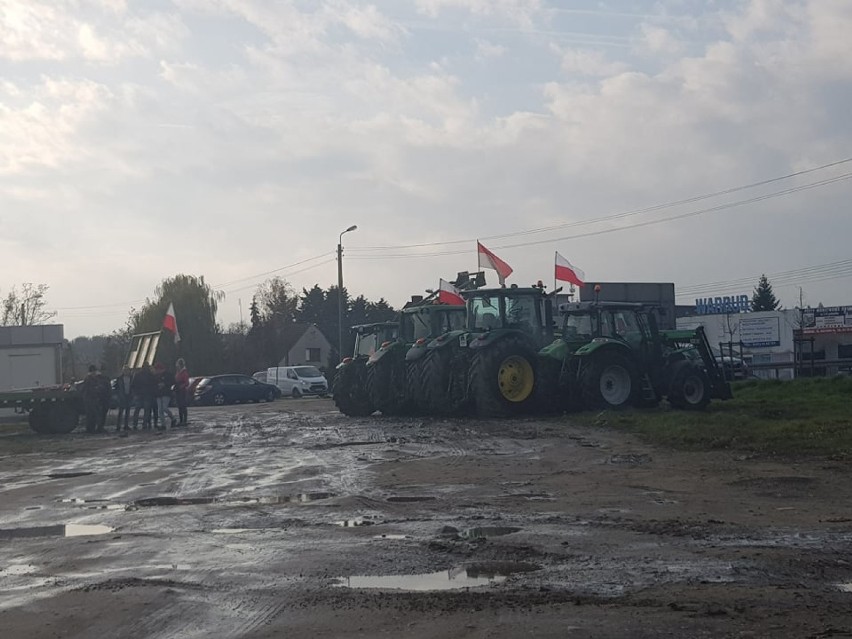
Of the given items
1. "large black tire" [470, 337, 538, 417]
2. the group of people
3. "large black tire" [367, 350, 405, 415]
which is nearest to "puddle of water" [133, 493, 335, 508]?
"large black tire" [470, 337, 538, 417]

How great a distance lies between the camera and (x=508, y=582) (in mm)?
6586

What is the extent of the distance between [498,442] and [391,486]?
4818 mm

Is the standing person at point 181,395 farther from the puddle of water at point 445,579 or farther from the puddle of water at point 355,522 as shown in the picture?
the puddle of water at point 445,579

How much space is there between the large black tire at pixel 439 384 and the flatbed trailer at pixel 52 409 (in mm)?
9216

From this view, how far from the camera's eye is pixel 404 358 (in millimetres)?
24578

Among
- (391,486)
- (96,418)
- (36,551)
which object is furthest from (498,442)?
(96,418)

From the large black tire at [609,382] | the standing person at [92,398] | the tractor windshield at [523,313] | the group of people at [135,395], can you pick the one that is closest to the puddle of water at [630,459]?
the large black tire at [609,382]

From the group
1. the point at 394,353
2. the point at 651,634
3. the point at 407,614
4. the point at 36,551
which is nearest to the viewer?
the point at 651,634

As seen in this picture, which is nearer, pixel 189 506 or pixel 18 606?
pixel 18 606

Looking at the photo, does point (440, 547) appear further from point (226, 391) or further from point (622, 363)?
point (226, 391)

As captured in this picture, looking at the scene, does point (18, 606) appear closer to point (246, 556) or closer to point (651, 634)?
point (246, 556)

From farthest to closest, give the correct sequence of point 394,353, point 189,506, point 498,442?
point 394,353
point 498,442
point 189,506

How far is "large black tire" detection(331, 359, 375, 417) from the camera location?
26.6 m

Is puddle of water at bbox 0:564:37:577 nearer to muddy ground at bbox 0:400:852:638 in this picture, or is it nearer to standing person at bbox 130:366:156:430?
muddy ground at bbox 0:400:852:638
